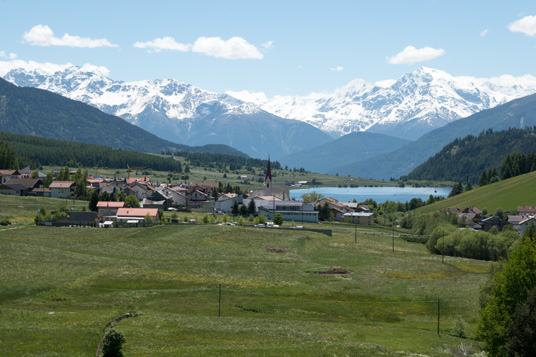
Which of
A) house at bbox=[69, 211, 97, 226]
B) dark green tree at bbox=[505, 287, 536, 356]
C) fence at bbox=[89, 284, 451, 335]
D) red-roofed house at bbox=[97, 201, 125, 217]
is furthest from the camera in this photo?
red-roofed house at bbox=[97, 201, 125, 217]

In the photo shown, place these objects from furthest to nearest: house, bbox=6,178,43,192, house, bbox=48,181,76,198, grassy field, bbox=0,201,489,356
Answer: house, bbox=48,181,76,198, house, bbox=6,178,43,192, grassy field, bbox=0,201,489,356

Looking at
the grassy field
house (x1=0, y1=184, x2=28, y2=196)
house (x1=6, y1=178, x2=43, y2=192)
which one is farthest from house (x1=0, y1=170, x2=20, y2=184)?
the grassy field

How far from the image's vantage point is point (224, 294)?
217 feet

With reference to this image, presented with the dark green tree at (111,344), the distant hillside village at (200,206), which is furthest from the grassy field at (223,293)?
the distant hillside village at (200,206)

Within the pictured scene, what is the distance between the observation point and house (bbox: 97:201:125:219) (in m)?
133

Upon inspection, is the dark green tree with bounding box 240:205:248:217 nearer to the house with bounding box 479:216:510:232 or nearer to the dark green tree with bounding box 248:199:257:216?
the dark green tree with bounding box 248:199:257:216

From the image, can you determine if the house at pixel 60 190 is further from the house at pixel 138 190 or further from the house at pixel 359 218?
the house at pixel 359 218

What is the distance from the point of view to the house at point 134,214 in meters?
127

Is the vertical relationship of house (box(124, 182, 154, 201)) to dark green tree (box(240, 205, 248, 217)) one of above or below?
above

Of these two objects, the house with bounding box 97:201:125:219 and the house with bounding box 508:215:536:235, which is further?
the house with bounding box 508:215:536:235

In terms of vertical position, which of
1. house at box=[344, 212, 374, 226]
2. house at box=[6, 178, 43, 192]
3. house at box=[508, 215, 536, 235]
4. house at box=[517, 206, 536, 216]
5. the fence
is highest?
house at box=[6, 178, 43, 192]

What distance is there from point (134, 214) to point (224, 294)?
6800 centimetres

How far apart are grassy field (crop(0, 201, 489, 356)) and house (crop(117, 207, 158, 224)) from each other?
48.8ft

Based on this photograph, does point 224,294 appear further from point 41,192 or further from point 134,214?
point 41,192
